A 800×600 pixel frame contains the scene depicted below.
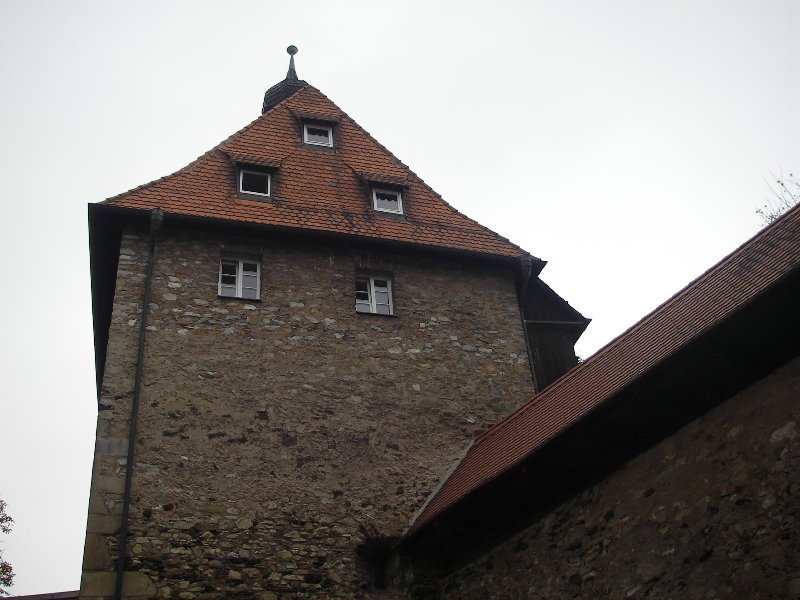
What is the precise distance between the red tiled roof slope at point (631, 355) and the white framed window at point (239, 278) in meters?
3.63

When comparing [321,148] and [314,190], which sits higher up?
[321,148]

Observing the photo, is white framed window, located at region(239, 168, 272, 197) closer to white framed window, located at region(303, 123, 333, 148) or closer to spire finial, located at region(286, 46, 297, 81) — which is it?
white framed window, located at region(303, 123, 333, 148)

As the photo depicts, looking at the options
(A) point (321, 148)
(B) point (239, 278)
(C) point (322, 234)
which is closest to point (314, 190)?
(C) point (322, 234)

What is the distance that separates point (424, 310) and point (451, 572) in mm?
3961

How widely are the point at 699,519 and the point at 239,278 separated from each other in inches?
280

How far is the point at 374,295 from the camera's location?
40.4ft

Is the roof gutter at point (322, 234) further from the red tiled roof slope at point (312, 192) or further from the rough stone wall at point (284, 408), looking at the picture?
the rough stone wall at point (284, 408)

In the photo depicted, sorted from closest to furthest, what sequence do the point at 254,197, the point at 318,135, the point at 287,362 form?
the point at 287,362 → the point at 254,197 → the point at 318,135

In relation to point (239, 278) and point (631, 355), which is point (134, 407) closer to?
point (239, 278)

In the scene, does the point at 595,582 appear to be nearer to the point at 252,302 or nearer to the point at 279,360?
the point at 279,360

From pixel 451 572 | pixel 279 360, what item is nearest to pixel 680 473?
pixel 451 572

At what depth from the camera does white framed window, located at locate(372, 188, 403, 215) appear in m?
13.7

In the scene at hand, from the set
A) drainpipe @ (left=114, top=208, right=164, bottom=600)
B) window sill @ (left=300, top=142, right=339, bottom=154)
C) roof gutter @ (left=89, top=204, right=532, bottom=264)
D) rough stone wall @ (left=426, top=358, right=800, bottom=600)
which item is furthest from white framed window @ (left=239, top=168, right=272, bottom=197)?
rough stone wall @ (left=426, top=358, right=800, bottom=600)

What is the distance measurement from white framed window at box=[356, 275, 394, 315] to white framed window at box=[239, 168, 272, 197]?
2.09 metres
